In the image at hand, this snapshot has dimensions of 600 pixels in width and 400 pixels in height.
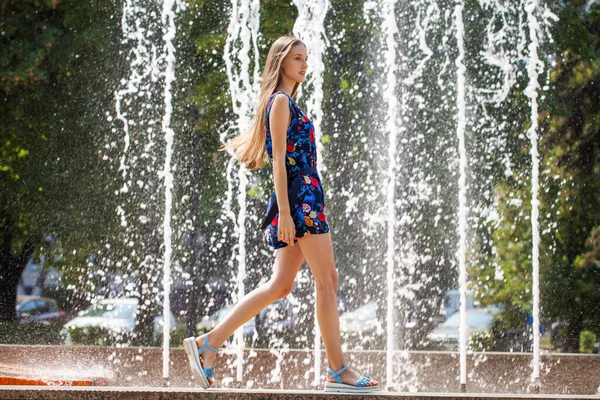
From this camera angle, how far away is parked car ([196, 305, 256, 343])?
1430 centimetres

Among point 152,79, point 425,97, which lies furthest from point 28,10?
point 425,97

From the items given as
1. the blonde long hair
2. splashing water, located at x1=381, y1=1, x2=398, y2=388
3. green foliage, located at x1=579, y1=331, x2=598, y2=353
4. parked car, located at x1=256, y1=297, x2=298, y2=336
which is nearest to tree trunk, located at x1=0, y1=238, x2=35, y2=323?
parked car, located at x1=256, y1=297, x2=298, y2=336

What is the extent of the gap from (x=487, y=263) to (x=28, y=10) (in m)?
8.43

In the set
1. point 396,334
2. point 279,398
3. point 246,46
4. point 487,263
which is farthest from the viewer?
point 487,263

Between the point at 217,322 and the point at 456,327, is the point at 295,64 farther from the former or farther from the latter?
the point at 456,327

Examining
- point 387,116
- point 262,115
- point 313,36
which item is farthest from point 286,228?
point 387,116

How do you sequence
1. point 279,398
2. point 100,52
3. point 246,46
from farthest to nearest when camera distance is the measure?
1. point 100,52
2. point 246,46
3. point 279,398

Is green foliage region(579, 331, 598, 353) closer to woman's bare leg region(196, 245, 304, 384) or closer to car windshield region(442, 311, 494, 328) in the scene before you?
car windshield region(442, 311, 494, 328)

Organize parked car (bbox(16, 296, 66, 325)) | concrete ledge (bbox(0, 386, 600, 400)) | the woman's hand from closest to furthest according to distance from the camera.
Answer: concrete ledge (bbox(0, 386, 600, 400))
the woman's hand
parked car (bbox(16, 296, 66, 325))

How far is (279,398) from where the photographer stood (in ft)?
9.43

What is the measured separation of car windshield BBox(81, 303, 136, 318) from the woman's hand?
11402mm

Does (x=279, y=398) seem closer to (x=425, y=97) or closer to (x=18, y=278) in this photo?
(x=425, y=97)

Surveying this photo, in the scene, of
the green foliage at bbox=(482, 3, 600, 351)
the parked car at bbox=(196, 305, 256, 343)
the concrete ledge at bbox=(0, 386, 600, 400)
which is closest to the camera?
the concrete ledge at bbox=(0, 386, 600, 400)

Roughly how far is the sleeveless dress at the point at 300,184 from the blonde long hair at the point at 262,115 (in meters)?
0.06
